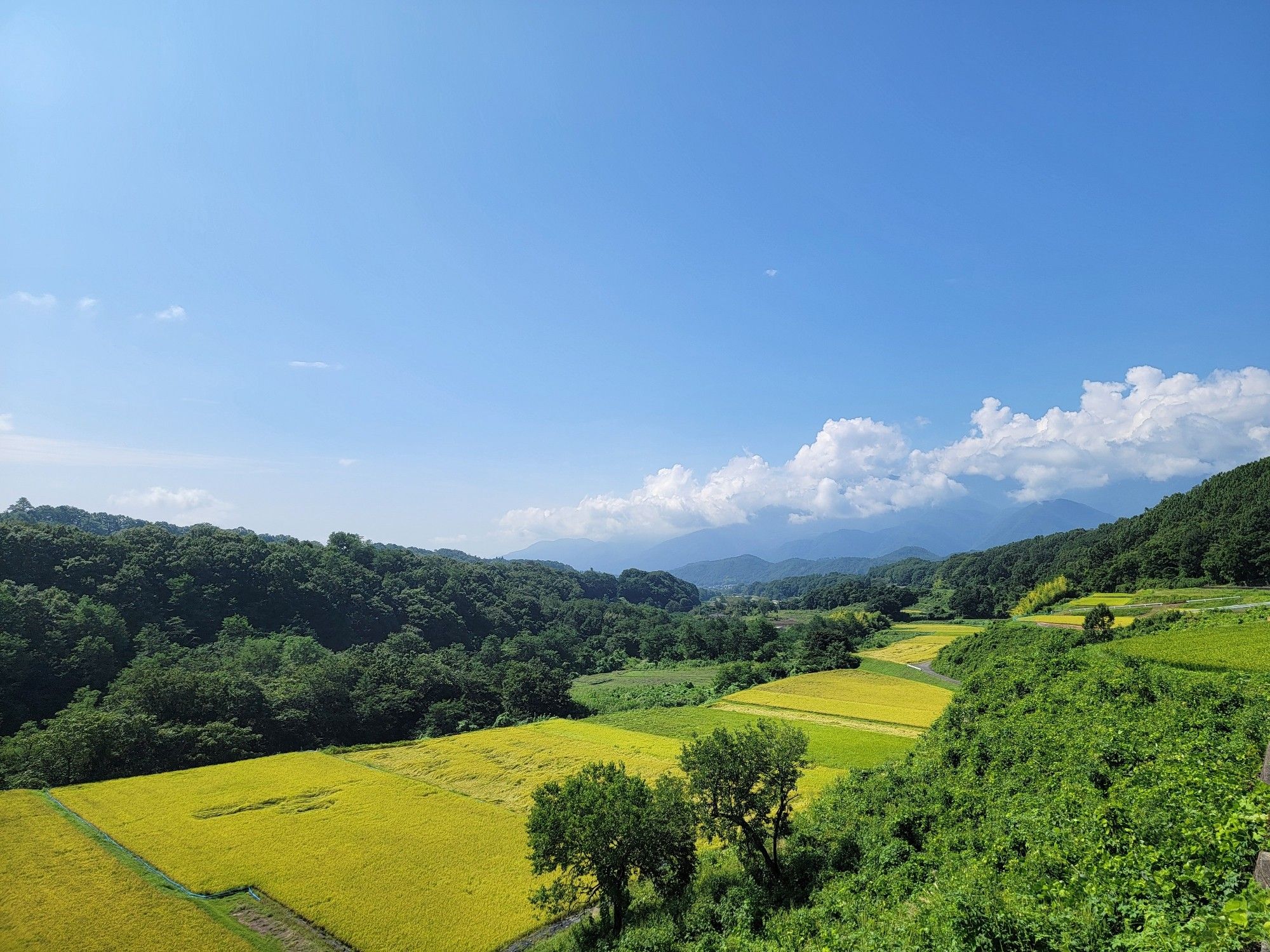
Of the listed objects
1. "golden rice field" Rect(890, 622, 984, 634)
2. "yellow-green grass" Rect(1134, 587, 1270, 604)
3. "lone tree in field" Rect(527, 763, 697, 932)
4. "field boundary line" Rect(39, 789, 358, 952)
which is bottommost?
"golden rice field" Rect(890, 622, 984, 634)

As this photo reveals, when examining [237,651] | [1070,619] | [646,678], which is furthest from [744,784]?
[646,678]

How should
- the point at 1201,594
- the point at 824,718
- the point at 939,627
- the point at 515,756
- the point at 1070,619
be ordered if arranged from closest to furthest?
the point at 515,756 < the point at 824,718 < the point at 1201,594 < the point at 1070,619 < the point at 939,627

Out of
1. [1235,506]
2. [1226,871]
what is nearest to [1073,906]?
[1226,871]

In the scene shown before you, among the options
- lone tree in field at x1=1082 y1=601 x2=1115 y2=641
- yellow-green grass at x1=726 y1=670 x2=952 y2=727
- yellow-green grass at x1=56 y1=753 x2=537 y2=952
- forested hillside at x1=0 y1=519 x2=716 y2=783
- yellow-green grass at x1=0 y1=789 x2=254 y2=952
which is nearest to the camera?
yellow-green grass at x1=0 y1=789 x2=254 y2=952

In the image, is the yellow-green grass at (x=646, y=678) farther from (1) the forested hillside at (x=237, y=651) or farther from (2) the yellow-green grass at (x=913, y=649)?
(2) the yellow-green grass at (x=913, y=649)

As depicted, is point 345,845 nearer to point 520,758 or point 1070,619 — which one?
point 520,758

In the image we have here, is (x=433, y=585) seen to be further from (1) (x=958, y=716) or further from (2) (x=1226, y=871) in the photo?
(2) (x=1226, y=871)

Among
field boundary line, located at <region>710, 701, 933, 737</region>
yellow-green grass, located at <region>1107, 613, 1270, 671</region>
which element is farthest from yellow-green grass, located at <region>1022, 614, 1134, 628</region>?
field boundary line, located at <region>710, 701, 933, 737</region>

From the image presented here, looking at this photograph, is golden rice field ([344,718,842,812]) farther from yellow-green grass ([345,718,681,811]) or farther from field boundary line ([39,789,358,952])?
field boundary line ([39,789,358,952])
